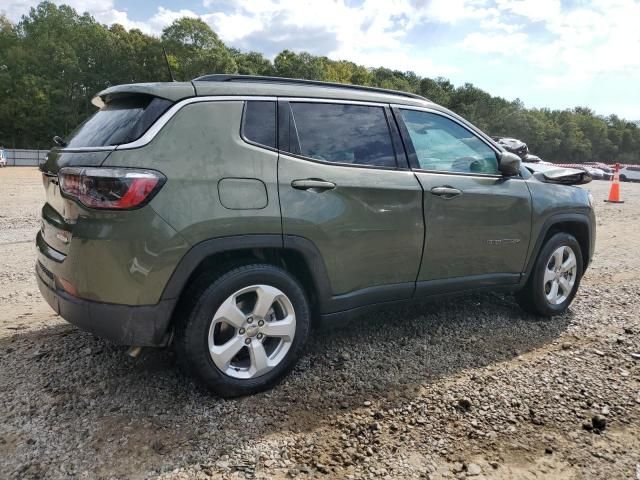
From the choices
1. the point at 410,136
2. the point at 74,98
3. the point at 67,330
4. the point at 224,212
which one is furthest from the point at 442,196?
the point at 74,98

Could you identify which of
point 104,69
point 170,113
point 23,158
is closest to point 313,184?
point 170,113

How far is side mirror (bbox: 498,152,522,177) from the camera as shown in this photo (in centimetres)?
381

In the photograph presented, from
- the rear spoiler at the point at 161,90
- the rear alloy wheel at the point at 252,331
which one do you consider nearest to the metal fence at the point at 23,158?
the rear spoiler at the point at 161,90

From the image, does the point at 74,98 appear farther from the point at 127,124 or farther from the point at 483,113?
the point at 127,124

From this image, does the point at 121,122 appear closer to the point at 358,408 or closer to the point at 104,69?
the point at 358,408

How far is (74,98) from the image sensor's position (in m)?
58.6

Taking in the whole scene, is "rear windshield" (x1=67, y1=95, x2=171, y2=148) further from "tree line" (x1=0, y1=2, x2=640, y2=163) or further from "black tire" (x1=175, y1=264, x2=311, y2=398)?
"tree line" (x1=0, y1=2, x2=640, y2=163)

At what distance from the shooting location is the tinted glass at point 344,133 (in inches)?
122

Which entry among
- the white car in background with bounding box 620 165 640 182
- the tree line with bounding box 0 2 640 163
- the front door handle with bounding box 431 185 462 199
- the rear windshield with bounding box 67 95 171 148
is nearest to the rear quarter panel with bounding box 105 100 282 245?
the rear windshield with bounding box 67 95 171 148

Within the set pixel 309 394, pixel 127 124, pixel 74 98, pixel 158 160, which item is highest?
pixel 74 98

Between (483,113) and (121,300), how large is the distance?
84.3 meters

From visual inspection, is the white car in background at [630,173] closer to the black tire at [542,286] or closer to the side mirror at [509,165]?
the black tire at [542,286]

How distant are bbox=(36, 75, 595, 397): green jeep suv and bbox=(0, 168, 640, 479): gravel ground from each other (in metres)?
0.38

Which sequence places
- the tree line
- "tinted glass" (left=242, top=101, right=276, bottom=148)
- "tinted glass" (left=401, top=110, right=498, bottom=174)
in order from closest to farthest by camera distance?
"tinted glass" (left=242, top=101, right=276, bottom=148)
"tinted glass" (left=401, top=110, right=498, bottom=174)
the tree line
